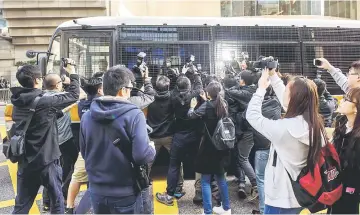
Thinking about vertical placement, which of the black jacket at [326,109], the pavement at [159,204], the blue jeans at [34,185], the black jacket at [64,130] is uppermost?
the black jacket at [326,109]

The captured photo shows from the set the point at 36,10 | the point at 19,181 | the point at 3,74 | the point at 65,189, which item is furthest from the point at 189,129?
the point at 3,74

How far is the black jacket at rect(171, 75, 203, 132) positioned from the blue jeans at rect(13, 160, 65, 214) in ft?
5.97

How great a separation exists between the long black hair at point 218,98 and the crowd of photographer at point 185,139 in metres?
0.01

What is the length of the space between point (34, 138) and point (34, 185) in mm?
475

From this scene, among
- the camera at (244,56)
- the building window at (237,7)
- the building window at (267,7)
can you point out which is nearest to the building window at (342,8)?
the building window at (267,7)

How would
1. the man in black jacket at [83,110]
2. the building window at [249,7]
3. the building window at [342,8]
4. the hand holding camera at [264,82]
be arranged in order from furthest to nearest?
the building window at [342,8] < the building window at [249,7] < the man in black jacket at [83,110] < the hand holding camera at [264,82]

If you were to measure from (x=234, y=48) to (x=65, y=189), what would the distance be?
3.58 meters

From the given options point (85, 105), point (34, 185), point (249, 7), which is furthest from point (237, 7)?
point (34, 185)

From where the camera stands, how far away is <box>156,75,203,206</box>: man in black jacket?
4.89 meters

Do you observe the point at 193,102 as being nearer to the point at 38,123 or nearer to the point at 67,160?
the point at 67,160

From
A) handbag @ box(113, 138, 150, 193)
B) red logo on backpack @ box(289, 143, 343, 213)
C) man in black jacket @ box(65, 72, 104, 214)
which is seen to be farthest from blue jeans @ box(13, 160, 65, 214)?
red logo on backpack @ box(289, 143, 343, 213)

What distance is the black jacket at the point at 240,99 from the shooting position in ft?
15.4

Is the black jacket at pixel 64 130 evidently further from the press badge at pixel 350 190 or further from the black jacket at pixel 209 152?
the press badge at pixel 350 190

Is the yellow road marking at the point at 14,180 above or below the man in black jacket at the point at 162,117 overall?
below
